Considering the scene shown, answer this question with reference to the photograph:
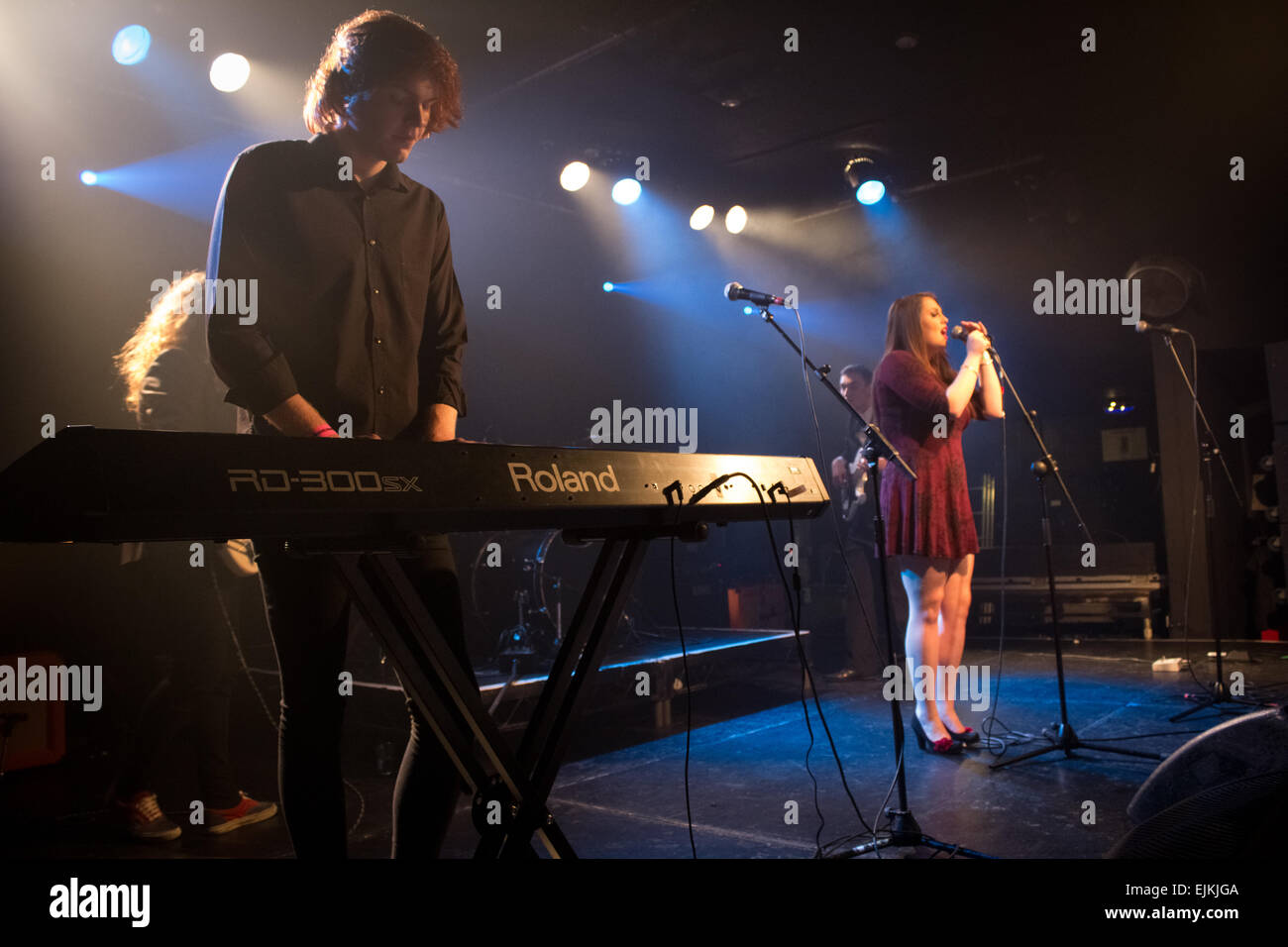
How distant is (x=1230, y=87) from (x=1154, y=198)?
138 centimetres

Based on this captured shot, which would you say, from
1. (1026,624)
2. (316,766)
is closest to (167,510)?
(316,766)

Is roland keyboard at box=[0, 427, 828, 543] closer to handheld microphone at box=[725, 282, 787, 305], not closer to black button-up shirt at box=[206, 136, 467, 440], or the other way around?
black button-up shirt at box=[206, 136, 467, 440]

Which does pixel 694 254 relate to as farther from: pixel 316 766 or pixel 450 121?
pixel 316 766

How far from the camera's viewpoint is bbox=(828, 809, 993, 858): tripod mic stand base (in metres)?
2.32

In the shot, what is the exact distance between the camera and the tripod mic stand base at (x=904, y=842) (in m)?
2.32

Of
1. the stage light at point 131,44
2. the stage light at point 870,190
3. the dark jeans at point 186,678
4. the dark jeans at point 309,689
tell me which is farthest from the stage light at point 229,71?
the stage light at point 870,190

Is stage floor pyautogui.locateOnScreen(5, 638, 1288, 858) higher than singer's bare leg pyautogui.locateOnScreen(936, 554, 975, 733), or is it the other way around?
singer's bare leg pyautogui.locateOnScreen(936, 554, 975, 733)

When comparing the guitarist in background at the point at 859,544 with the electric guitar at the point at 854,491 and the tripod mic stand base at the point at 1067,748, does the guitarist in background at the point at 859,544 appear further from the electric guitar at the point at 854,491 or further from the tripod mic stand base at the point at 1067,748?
the tripod mic stand base at the point at 1067,748

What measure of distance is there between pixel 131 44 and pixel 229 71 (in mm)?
421

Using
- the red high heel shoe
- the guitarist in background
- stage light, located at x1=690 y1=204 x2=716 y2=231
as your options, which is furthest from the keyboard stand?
stage light, located at x1=690 y1=204 x2=716 y2=231

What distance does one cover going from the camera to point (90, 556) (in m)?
4.57

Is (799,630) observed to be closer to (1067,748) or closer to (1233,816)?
(1233,816)

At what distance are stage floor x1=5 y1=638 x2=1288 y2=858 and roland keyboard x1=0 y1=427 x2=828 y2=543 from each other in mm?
1415

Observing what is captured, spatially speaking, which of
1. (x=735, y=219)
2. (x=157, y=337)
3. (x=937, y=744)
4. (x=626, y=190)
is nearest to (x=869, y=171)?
(x=735, y=219)
